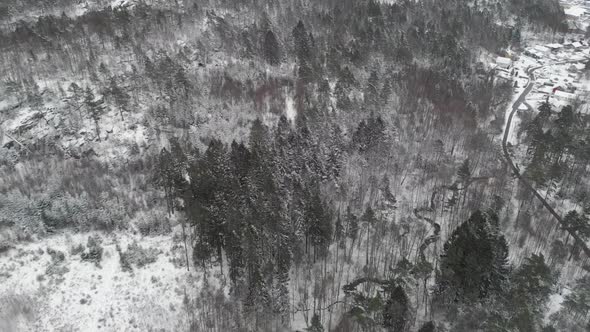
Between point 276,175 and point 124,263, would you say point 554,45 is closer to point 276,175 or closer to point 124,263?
point 276,175

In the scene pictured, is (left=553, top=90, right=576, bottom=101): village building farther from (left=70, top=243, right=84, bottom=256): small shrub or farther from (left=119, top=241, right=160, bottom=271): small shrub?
(left=70, top=243, right=84, bottom=256): small shrub

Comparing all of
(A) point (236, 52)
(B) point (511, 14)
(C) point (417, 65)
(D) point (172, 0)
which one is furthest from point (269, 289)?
(B) point (511, 14)

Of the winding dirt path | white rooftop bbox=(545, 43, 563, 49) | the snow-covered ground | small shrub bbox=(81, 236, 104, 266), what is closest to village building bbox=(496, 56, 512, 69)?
the winding dirt path

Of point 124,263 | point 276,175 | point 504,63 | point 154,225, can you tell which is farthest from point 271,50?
point 504,63

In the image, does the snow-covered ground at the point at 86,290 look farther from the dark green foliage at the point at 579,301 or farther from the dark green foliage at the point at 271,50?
the dark green foliage at the point at 271,50

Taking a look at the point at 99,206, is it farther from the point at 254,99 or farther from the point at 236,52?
the point at 236,52

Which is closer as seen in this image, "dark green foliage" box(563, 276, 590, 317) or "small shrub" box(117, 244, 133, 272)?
"dark green foliage" box(563, 276, 590, 317)
